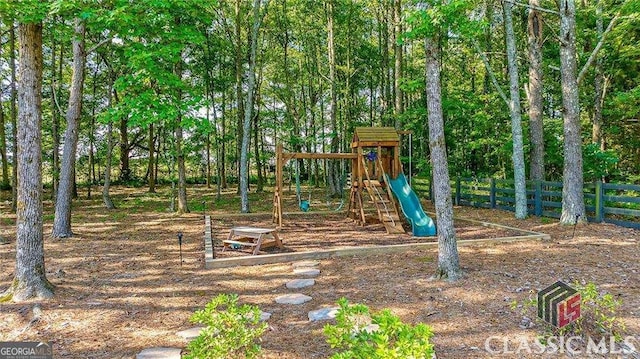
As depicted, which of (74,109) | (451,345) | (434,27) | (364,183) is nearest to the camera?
(451,345)

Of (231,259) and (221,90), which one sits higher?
(221,90)

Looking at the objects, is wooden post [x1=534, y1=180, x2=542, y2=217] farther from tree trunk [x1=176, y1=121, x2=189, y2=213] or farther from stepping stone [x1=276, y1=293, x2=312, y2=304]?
tree trunk [x1=176, y1=121, x2=189, y2=213]

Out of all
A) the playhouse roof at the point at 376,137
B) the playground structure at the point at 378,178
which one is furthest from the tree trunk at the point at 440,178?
the playhouse roof at the point at 376,137

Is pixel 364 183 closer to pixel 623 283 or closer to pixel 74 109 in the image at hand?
pixel 623 283

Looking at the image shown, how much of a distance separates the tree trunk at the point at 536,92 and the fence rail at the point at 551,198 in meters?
0.65

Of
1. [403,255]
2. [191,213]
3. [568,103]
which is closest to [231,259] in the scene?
[403,255]

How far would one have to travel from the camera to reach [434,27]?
431cm

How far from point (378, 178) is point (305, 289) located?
571 cm

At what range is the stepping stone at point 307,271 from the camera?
16.8 feet

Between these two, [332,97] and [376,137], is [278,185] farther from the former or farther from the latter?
[332,97]

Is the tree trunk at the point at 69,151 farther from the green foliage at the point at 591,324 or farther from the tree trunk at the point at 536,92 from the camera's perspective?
the tree trunk at the point at 536,92

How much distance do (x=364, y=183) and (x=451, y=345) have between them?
6473 millimetres

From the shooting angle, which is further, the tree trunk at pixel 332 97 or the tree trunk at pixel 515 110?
the tree trunk at pixel 332 97

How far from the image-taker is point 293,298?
4211mm
